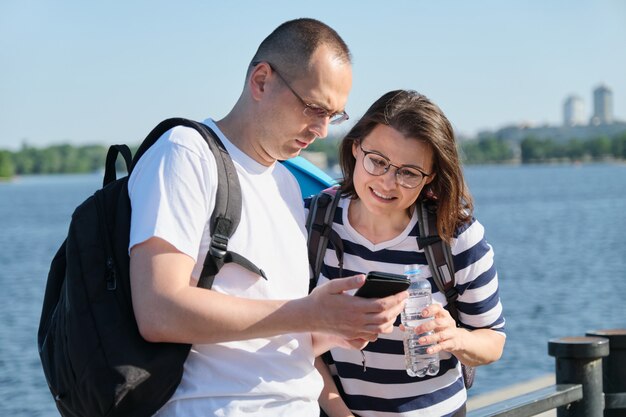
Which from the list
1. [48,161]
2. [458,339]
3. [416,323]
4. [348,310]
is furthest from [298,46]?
[48,161]

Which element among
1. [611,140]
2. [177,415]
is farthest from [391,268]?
[611,140]

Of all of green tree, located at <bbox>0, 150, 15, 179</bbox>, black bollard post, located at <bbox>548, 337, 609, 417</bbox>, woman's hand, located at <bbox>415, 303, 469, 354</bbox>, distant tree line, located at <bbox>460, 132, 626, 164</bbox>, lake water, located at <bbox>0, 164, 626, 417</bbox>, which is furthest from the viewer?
distant tree line, located at <bbox>460, 132, 626, 164</bbox>

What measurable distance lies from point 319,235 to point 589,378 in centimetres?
200

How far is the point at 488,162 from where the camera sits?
589ft

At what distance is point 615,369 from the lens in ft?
16.1

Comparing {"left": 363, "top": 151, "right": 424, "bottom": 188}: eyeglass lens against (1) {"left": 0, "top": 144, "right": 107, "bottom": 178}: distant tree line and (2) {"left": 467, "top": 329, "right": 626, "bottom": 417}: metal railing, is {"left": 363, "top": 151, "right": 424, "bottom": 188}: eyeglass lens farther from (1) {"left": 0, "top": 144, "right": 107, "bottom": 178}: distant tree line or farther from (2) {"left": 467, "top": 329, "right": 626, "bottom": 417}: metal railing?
(1) {"left": 0, "top": 144, "right": 107, "bottom": 178}: distant tree line

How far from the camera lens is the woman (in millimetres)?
3197

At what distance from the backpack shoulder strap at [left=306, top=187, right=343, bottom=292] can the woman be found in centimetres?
3

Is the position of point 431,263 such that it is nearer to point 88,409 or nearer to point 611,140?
point 88,409

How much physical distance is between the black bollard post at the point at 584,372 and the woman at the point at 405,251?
56.1 inches

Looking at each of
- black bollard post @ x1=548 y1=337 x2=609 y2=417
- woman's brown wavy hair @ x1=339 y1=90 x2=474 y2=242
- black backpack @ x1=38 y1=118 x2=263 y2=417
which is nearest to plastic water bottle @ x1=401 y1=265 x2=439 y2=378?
woman's brown wavy hair @ x1=339 y1=90 x2=474 y2=242

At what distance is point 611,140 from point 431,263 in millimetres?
178453

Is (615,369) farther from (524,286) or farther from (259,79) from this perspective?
(524,286)

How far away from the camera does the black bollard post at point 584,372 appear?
4.61 meters
